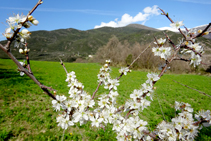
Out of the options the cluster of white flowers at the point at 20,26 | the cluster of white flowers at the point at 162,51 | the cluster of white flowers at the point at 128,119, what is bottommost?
the cluster of white flowers at the point at 128,119

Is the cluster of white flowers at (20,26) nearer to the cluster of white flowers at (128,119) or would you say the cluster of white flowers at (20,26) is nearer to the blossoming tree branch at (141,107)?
the blossoming tree branch at (141,107)

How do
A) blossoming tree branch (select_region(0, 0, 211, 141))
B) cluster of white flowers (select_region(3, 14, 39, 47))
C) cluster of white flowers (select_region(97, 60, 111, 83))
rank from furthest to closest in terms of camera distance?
1. cluster of white flowers (select_region(97, 60, 111, 83))
2. blossoming tree branch (select_region(0, 0, 211, 141))
3. cluster of white flowers (select_region(3, 14, 39, 47))

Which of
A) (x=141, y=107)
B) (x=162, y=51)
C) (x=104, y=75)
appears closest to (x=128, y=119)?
(x=141, y=107)

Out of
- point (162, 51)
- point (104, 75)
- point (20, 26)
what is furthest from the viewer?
point (104, 75)

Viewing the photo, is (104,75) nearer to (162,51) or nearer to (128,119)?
(128,119)

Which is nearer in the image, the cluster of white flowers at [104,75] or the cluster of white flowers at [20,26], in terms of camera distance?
the cluster of white flowers at [20,26]

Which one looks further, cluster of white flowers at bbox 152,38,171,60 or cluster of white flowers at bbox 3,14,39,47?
cluster of white flowers at bbox 152,38,171,60

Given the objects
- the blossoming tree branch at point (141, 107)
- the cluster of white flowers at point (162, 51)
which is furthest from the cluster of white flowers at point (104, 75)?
the cluster of white flowers at point (162, 51)

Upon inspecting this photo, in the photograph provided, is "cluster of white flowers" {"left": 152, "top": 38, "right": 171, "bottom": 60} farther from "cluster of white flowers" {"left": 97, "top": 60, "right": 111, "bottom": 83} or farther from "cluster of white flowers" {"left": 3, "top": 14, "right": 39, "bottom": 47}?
"cluster of white flowers" {"left": 3, "top": 14, "right": 39, "bottom": 47}

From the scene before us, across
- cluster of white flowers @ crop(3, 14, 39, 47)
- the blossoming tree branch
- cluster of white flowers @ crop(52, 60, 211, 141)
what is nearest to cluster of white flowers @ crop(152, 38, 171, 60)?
the blossoming tree branch

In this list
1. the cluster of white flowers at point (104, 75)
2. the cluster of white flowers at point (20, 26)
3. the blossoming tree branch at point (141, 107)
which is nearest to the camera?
the cluster of white flowers at point (20, 26)

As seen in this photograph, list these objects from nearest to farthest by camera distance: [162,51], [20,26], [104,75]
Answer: [20,26] → [162,51] → [104,75]

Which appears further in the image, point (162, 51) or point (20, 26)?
point (162, 51)

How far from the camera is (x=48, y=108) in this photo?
467 centimetres
